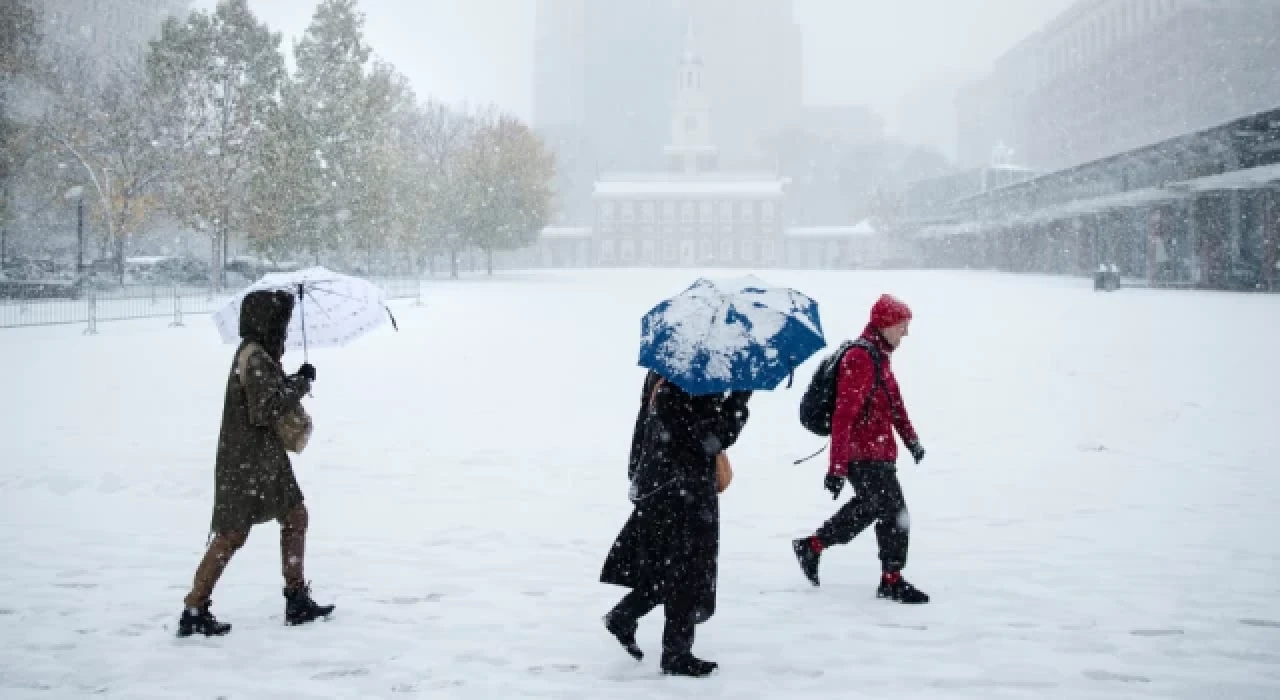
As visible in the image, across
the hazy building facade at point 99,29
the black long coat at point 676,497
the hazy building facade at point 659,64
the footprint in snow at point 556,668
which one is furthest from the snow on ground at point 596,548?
the hazy building facade at point 659,64

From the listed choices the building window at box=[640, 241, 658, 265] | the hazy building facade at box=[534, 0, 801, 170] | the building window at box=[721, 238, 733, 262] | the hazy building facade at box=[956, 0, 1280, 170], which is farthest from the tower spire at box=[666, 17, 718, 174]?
the hazy building facade at box=[534, 0, 801, 170]

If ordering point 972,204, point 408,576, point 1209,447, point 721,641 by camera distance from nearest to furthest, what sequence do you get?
point 721,641, point 408,576, point 1209,447, point 972,204

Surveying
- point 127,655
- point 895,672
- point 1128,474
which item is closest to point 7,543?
point 127,655

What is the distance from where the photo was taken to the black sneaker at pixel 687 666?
4.45m

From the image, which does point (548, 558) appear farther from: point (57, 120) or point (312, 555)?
point (57, 120)

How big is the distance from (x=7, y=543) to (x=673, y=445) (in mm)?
4555

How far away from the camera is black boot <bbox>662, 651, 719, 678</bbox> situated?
445 cm

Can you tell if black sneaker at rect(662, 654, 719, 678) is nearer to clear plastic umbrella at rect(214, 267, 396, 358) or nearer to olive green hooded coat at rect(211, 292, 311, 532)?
olive green hooded coat at rect(211, 292, 311, 532)

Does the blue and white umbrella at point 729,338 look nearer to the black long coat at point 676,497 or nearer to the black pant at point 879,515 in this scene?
the black long coat at point 676,497

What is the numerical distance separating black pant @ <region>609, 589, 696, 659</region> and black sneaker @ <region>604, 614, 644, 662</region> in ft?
0.05

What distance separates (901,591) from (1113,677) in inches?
46.8

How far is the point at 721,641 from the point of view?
4.95 m

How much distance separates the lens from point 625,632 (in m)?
4.53

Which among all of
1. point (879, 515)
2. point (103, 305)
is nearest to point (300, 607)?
point (879, 515)
